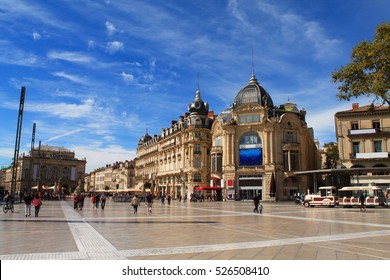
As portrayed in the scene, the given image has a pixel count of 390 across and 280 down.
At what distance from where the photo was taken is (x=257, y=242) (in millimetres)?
11391

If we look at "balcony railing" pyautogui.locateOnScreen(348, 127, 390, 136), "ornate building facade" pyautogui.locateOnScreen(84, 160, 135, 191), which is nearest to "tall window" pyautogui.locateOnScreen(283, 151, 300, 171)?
"balcony railing" pyautogui.locateOnScreen(348, 127, 390, 136)

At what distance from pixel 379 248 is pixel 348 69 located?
17013 mm

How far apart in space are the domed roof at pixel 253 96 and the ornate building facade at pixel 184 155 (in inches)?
421

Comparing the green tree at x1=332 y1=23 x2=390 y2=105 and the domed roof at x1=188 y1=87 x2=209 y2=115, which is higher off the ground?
the domed roof at x1=188 y1=87 x2=209 y2=115

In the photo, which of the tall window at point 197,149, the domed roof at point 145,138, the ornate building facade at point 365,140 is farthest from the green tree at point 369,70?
the domed roof at point 145,138

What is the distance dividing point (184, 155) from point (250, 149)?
53.3ft

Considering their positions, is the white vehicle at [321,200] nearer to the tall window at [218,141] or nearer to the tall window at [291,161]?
the tall window at [291,161]

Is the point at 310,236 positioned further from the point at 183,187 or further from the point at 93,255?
the point at 183,187

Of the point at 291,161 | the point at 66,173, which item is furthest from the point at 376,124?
the point at 66,173

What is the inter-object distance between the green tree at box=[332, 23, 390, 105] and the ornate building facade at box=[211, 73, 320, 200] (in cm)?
3240

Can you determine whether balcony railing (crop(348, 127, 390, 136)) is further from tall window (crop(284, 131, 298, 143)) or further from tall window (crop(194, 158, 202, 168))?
tall window (crop(194, 158, 202, 168))

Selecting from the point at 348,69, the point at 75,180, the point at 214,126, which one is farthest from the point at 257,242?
the point at 75,180

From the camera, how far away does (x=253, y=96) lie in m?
62.8

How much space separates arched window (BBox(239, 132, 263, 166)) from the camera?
5963 cm
